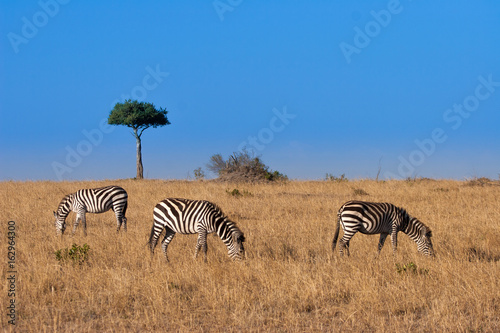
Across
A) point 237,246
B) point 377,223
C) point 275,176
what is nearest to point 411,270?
point 377,223

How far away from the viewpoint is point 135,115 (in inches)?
1770

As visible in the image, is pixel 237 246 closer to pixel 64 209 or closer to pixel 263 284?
pixel 263 284

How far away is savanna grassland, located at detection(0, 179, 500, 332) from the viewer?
6496 millimetres

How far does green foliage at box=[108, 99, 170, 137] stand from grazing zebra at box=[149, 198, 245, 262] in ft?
118

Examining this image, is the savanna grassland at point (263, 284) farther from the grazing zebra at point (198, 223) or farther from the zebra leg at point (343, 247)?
the grazing zebra at point (198, 223)

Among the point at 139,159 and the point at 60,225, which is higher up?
the point at 139,159

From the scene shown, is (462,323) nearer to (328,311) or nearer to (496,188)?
(328,311)

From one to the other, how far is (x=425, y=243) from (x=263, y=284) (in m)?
4.68

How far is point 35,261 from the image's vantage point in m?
9.91

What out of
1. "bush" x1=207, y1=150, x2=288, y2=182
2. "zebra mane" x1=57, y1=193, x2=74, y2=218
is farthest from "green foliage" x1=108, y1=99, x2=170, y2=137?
"zebra mane" x1=57, y1=193, x2=74, y2=218

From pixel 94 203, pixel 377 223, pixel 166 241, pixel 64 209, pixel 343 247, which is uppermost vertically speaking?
pixel 94 203

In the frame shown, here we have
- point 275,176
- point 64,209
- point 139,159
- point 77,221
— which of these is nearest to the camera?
point 77,221

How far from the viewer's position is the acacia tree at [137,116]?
148 feet

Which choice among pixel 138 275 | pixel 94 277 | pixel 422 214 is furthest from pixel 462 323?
pixel 422 214
